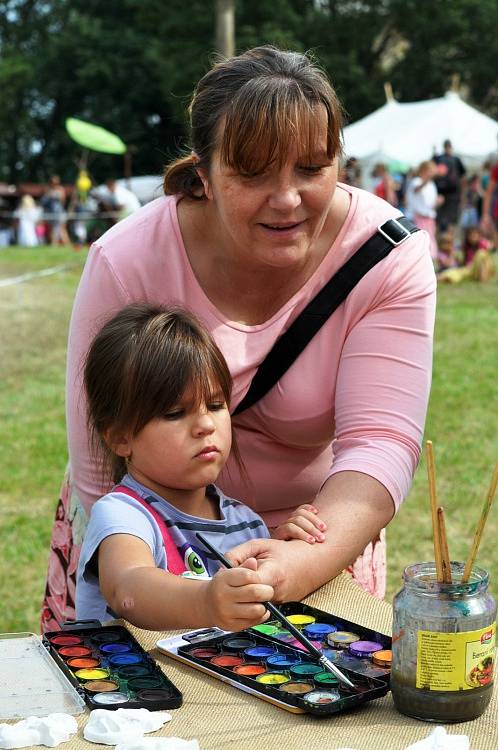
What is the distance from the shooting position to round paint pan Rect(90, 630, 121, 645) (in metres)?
1.57

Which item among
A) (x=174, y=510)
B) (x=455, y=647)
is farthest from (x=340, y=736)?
(x=174, y=510)

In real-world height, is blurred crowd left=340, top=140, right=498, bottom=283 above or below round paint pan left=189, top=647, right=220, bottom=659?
below

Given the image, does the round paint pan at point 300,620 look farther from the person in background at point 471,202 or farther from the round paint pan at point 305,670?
the person in background at point 471,202

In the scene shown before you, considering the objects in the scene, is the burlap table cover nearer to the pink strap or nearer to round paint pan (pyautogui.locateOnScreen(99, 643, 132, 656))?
round paint pan (pyautogui.locateOnScreen(99, 643, 132, 656))

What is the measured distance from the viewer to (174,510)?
1960 mm

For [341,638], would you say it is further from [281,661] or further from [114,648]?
[114,648]

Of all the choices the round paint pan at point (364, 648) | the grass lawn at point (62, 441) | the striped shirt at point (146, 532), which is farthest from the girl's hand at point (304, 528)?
the grass lawn at point (62, 441)

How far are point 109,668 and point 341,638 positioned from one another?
31cm

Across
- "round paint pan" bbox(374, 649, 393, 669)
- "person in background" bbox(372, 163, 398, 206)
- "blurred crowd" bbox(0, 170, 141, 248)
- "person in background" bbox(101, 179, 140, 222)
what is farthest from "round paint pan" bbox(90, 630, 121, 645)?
"blurred crowd" bbox(0, 170, 141, 248)

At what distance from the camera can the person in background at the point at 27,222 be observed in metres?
26.9

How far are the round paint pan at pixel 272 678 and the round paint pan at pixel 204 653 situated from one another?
10cm

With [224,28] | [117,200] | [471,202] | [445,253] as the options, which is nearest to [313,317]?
[445,253]

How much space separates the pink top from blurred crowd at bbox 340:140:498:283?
1123cm

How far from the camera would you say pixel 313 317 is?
225 cm
